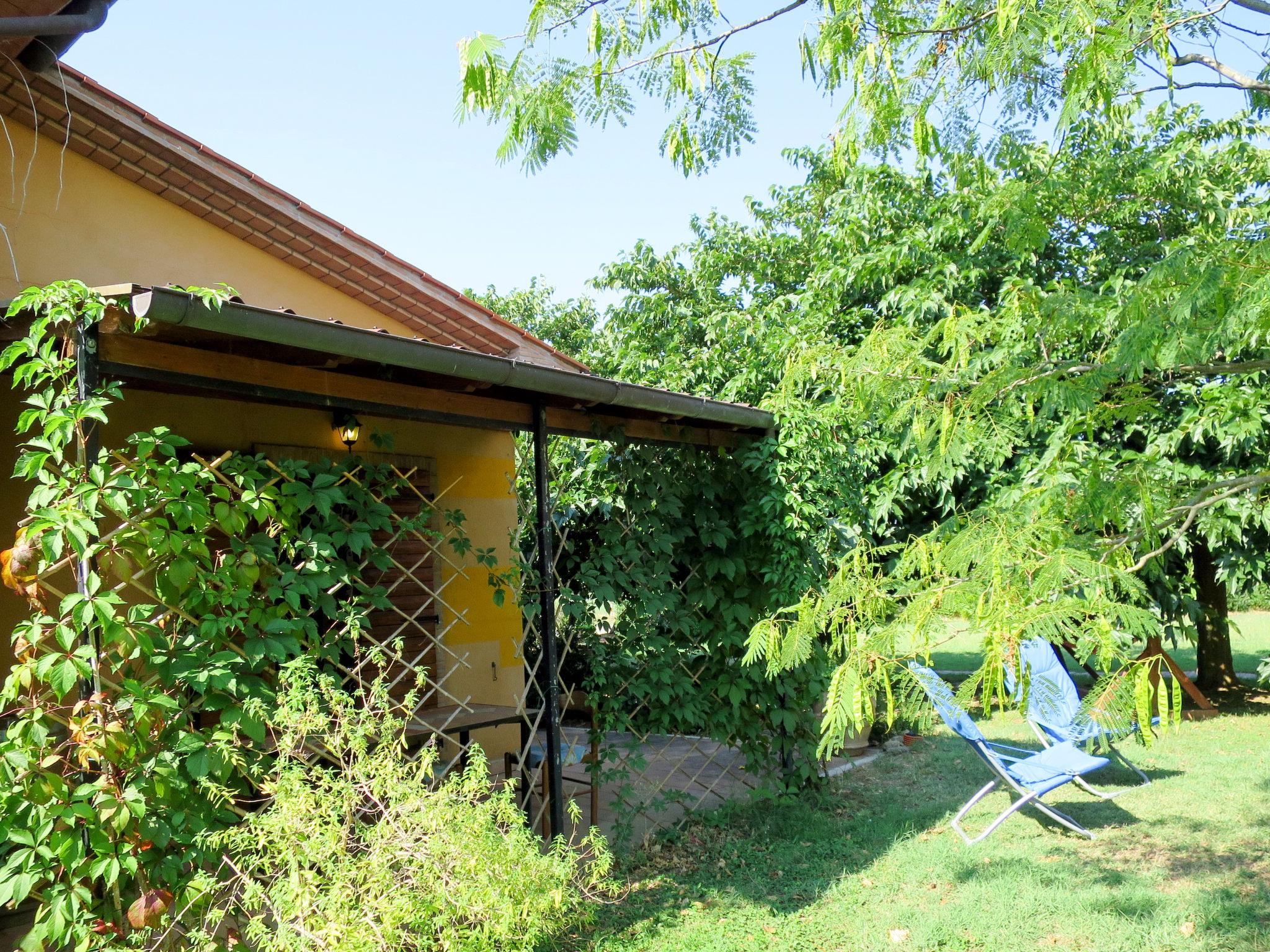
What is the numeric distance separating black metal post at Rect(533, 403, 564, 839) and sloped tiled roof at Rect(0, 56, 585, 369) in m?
2.15

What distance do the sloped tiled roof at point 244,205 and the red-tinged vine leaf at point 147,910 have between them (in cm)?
372

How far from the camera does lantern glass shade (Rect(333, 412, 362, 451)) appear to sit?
4.99 meters

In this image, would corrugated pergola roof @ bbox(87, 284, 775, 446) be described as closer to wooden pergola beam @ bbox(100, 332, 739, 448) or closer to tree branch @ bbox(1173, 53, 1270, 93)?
wooden pergola beam @ bbox(100, 332, 739, 448)

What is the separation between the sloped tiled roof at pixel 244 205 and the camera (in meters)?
5.36

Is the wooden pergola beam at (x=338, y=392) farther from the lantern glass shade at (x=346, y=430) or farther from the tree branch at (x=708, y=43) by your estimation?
the tree branch at (x=708, y=43)

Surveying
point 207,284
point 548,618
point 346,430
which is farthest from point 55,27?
point 548,618

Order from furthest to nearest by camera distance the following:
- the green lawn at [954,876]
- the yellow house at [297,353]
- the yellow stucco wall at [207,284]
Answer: the yellow stucco wall at [207,284]
the green lawn at [954,876]
the yellow house at [297,353]

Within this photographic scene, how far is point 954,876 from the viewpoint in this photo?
479cm

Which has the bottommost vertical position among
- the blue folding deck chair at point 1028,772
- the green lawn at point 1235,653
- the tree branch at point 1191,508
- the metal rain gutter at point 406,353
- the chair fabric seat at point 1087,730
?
the green lawn at point 1235,653

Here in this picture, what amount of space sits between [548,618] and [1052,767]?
3.26m

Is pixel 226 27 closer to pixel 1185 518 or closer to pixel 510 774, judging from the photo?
pixel 510 774

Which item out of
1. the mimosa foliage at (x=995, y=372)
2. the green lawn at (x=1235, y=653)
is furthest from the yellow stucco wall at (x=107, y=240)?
the green lawn at (x=1235, y=653)

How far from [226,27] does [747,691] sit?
4.89m

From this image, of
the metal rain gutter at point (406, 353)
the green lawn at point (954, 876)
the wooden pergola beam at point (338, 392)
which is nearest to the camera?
the metal rain gutter at point (406, 353)
